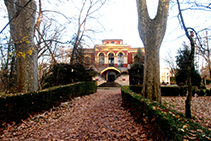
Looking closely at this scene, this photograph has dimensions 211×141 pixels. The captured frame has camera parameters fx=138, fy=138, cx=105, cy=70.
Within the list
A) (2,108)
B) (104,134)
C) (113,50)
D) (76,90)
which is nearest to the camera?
(104,134)

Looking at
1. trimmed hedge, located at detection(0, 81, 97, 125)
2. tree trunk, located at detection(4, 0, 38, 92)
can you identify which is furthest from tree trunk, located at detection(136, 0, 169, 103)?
tree trunk, located at detection(4, 0, 38, 92)

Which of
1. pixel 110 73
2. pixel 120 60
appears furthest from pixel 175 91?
pixel 110 73

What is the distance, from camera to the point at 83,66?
1538 cm

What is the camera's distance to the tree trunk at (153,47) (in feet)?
20.1

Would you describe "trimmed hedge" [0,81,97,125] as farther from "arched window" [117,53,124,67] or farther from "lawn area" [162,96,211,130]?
"arched window" [117,53,124,67]

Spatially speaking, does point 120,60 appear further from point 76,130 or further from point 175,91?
point 76,130

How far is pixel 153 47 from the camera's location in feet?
20.3

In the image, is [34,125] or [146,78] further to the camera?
[146,78]

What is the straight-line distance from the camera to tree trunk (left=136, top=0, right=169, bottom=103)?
20.1ft

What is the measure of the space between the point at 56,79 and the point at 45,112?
23.2ft

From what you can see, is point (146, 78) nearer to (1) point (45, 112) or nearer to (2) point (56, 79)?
(1) point (45, 112)

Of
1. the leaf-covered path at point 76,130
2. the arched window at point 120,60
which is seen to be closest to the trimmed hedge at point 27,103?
the leaf-covered path at point 76,130

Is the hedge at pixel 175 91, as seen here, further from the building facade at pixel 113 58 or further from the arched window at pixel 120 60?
the arched window at pixel 120 60

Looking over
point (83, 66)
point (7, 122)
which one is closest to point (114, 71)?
point (83, 66)
